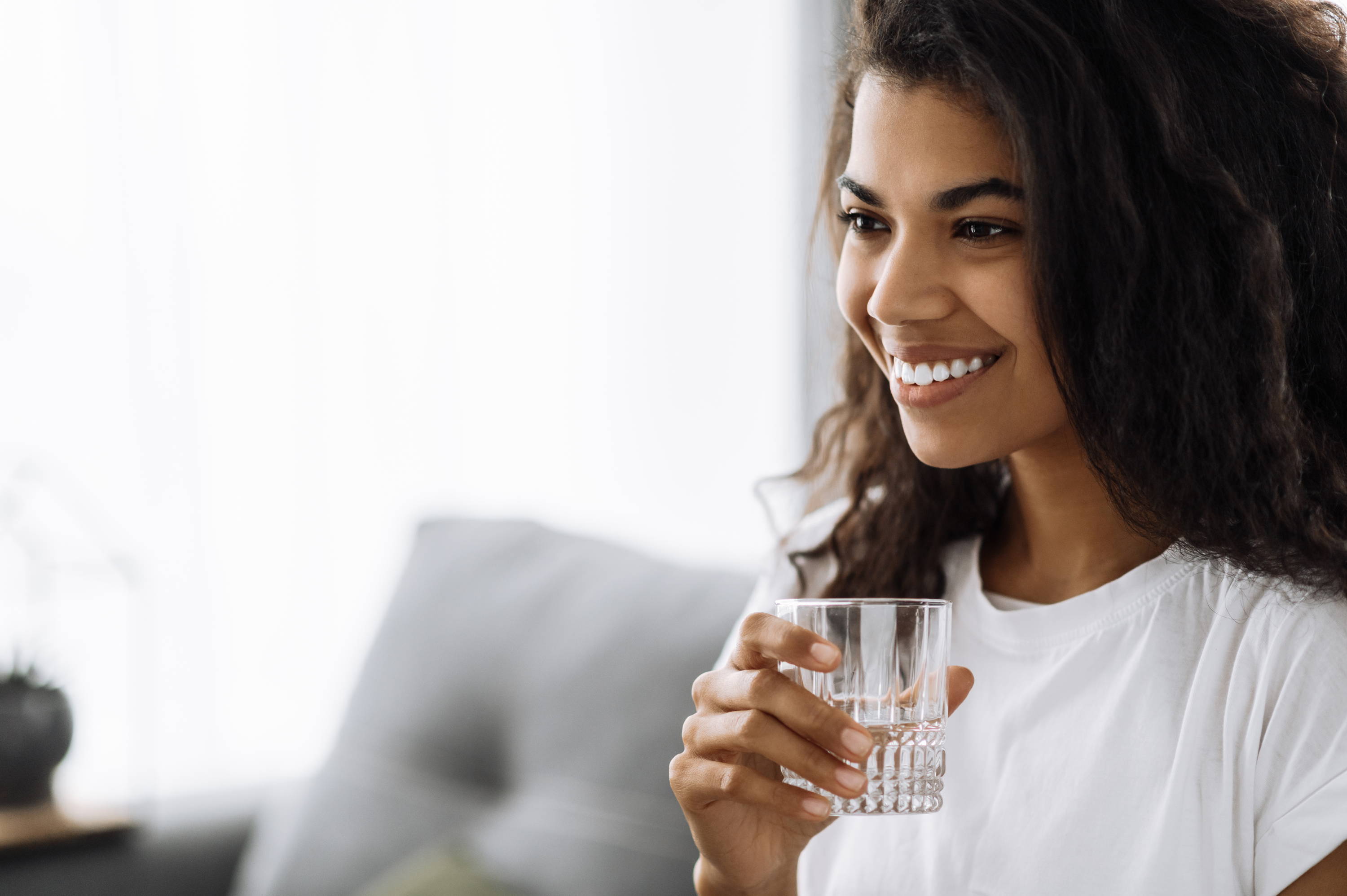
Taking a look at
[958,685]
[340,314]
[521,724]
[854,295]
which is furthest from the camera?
[340,314]

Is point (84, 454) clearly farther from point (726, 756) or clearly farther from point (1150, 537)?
point (1150, 537)

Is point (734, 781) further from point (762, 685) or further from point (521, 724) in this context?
point (521, 724)

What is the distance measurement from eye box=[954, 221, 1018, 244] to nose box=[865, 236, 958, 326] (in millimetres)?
29

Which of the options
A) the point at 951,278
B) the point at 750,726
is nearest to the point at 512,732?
the point at 750,726

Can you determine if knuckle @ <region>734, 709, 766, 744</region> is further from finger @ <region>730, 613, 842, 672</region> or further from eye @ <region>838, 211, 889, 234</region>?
eye @ <region>838, 211, 889, 234</region>

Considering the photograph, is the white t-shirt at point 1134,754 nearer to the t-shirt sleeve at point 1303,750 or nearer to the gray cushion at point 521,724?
the t-shirt sleeve at point 1303,750

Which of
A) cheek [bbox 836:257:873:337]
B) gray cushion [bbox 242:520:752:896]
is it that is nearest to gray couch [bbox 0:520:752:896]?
gray cushion [bbox 242:520:752:896]

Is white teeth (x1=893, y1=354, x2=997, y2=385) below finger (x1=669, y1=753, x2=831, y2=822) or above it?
above

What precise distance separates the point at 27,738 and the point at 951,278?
1.65 m

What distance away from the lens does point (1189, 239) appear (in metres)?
1.06

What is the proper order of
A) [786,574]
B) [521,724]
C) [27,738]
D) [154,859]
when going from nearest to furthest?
[786,574] < [521,724] < [154,859] < [27,738]

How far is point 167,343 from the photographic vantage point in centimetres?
262

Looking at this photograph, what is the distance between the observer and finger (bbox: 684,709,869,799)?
0.92 m

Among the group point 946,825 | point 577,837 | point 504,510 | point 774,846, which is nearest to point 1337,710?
point 946,825
